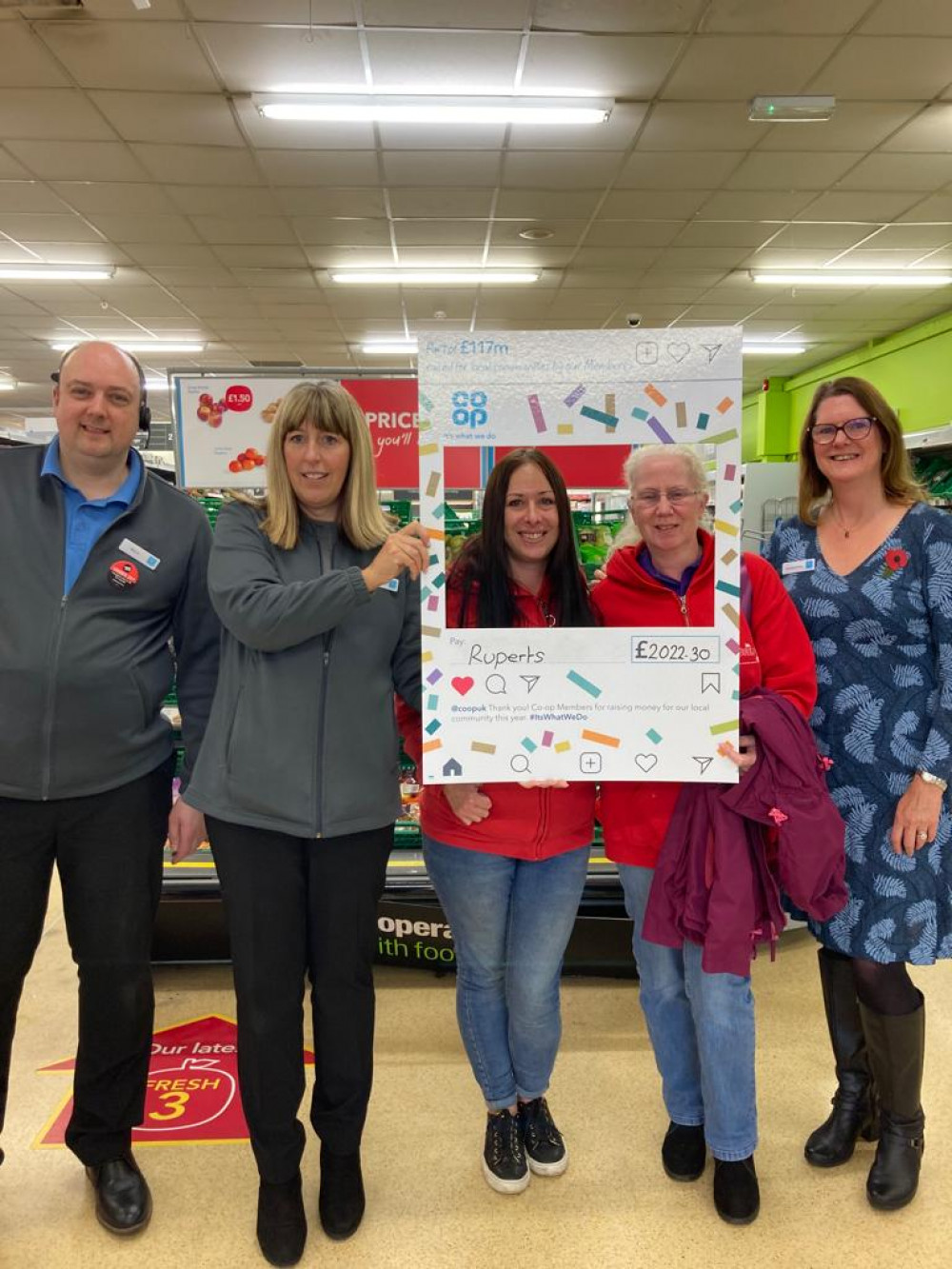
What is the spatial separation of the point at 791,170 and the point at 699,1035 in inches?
247

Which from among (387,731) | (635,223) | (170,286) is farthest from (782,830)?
(170,286)

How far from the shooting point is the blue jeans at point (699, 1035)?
6.08 ft

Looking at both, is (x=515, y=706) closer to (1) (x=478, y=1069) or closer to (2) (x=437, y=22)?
(1) (x=478, y=1069)

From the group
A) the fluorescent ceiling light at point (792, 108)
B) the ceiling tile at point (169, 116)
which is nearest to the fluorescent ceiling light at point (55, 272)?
the ceiling tile at point (169, 116)

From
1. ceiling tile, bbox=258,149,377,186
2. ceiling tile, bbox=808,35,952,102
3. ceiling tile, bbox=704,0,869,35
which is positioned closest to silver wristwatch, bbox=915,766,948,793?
ceiling tile, bbox=704,0,869,35

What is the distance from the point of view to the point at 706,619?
1.72 m

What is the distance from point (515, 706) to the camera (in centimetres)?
172

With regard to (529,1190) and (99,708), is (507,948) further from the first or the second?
(99,708)

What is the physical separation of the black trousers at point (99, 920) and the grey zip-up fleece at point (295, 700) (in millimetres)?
253

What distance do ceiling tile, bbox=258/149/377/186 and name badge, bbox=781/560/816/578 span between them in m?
5.04

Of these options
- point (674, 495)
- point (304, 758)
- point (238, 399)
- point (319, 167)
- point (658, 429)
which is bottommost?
point (304, 758)

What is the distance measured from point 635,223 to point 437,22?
10.9 feet

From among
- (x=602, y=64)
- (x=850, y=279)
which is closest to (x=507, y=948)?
(x=602, y=64)

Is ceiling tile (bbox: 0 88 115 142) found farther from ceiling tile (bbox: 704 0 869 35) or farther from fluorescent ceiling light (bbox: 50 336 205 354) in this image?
fluorescent ceiling light (bbox: 50 336 205 354)
